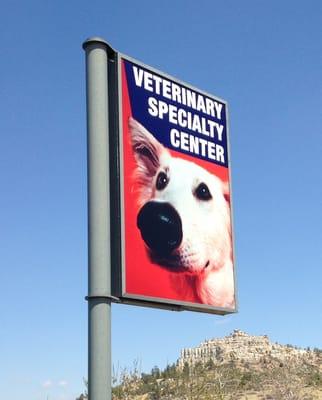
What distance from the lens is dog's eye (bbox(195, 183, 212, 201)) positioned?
29.8 feet

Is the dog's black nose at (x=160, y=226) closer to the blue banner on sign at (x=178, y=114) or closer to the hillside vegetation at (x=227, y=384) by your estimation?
the blue banner on sign at (x=178, y=114)

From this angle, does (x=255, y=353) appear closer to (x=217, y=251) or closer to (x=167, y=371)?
(x=167, y=371)

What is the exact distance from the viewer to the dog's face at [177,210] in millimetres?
8297

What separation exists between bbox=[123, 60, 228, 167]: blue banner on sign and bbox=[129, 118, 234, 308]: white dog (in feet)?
0.55

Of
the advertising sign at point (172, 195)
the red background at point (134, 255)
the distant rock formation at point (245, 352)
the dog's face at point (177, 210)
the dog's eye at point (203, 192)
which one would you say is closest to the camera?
the red background at point (134, 255)

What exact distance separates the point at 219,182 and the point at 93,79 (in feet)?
7.73

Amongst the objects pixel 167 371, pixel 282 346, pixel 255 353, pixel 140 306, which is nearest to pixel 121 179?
pixel 140 306

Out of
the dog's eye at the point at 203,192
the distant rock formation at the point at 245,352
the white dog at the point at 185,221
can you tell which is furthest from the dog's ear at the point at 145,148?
the distant rock formation at the point at 245,352

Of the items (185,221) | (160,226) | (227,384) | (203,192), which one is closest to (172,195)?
(185,221)

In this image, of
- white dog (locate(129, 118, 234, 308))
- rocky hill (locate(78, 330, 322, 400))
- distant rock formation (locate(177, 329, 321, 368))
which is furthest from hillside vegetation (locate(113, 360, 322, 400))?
white dog (locate(129, 118, 234, 308))

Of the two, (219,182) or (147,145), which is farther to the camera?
(219,182)

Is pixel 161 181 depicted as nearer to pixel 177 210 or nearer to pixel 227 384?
pixel 177 210

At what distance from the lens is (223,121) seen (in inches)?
380

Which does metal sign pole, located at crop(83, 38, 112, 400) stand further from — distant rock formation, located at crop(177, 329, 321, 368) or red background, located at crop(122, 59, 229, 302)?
distant rock formation, located at crop(177, 329, 321, 368)
